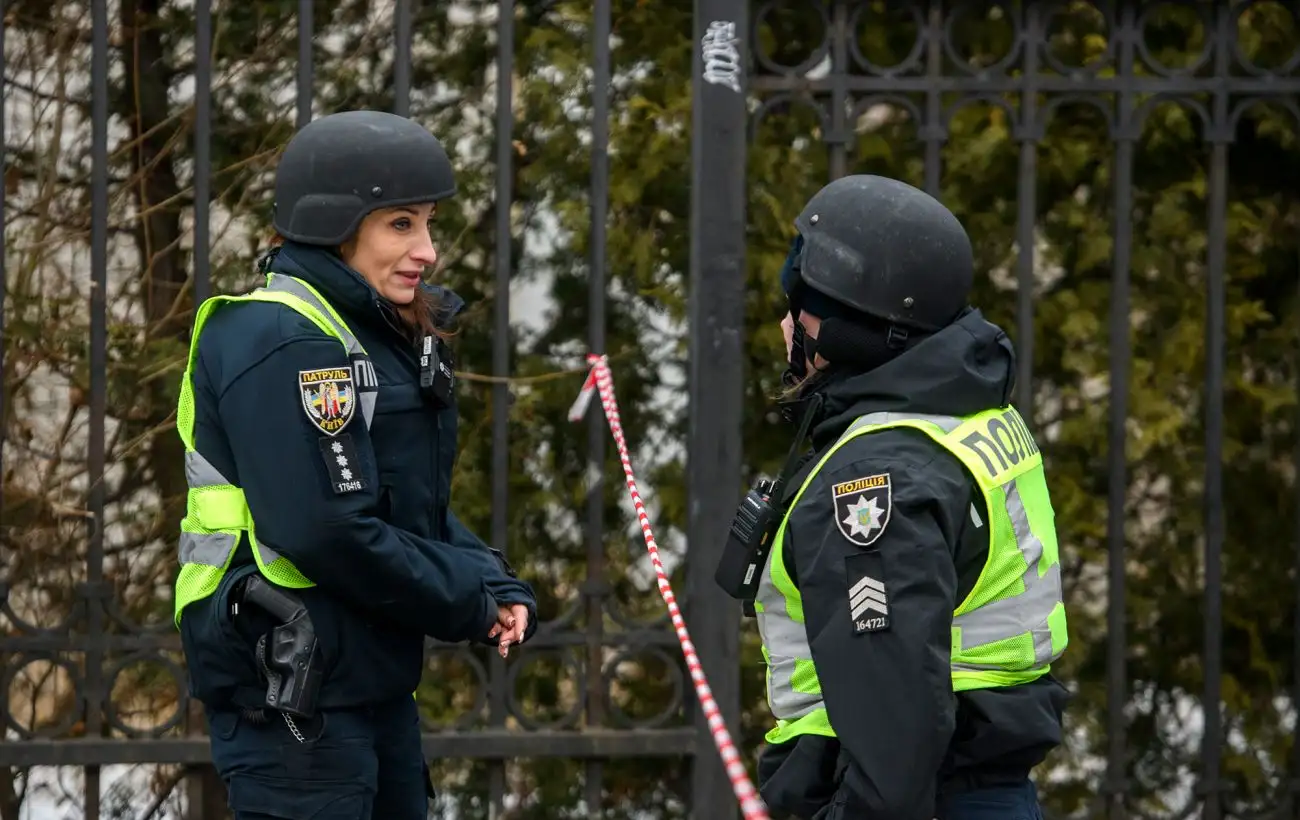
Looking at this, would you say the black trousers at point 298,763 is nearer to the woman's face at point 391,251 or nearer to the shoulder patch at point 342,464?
the shoulder patch at point 342,464

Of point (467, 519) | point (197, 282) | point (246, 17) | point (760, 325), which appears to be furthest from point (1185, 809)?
point (246, 17)

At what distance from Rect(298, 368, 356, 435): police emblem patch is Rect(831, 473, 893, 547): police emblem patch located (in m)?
0.90

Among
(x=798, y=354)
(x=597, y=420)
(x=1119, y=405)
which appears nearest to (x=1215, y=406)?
(x=1119, y=405)

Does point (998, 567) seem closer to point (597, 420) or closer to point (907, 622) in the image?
point (907, 622)

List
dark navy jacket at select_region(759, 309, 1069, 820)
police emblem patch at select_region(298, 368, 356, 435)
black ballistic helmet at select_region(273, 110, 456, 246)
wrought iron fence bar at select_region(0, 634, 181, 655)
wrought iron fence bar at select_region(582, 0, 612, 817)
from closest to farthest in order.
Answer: dark navy jacket at select_region(759, 309, 1069, 820) < police emblem patch at select_region(298, 368, 356, 435) < black ballistic helmet at select_region(273, 110, 456, 246) < wrought iron fence bar at select_region(0, 634, 181, 655) < wrought iron fence bar at select_region(582, 0, 612, 817)

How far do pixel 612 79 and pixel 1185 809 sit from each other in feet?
7.86

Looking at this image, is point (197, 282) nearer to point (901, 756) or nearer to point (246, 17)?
point (246, 17)

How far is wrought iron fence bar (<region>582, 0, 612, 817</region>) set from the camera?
4363 millimetres

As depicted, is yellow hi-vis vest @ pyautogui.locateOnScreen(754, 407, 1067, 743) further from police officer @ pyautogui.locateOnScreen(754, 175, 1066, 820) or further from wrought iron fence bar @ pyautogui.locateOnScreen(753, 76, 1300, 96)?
wrought iron fence bar @ pyautogui.locateOnScreen(753, 76, 1300, 96)

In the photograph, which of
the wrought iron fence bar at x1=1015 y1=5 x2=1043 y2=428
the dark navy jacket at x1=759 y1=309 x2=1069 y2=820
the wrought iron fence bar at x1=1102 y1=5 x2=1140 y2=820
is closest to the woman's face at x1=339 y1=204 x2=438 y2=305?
the dark navy jacket at x1=759 y1=309 x2=1069 y2=820

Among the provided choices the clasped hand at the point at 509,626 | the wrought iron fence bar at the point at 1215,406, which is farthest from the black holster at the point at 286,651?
the wrought iron fence bar at the point at 1215,406

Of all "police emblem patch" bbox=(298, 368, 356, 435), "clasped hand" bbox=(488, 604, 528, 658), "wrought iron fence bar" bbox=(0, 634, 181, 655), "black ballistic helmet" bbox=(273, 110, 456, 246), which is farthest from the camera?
"wrought iron fence bar" bbox=(0, 634, 181, 655)

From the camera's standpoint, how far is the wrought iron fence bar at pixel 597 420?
4.36 metres

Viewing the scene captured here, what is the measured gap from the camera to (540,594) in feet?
16.2
